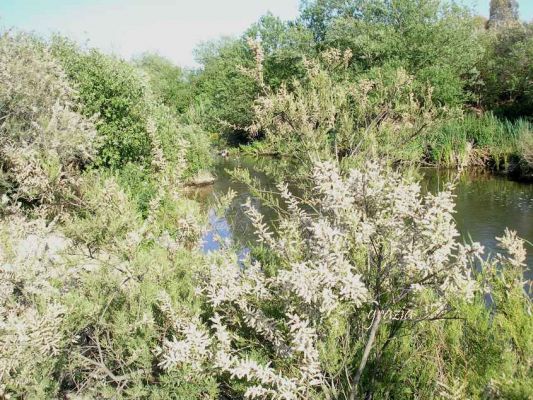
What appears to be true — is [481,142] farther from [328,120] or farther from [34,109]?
[328,120]

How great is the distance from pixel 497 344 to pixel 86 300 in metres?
2.53

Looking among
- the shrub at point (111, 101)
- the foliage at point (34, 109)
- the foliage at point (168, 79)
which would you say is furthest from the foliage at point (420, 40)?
the foliage at point (168, 79)

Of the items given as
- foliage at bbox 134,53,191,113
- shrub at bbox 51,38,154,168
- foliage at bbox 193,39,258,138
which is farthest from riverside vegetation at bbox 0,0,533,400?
foliage at bbox 134,53,191,113

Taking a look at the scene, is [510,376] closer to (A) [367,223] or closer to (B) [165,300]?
(A) [367,223]

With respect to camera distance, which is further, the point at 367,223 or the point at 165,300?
the point at 165,300

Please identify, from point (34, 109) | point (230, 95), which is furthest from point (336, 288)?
point (230, 95)

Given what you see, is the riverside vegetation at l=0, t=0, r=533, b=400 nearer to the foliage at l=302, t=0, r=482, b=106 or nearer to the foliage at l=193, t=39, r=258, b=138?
the foliage at l=302, t=0, r=482, b=106

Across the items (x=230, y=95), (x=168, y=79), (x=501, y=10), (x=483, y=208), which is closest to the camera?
(x=483, y=208)

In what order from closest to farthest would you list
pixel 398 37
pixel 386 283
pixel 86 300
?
pixel 386 283
pixel 86 300
pixel 398 37

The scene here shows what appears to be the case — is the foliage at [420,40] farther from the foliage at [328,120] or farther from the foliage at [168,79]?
the foliage at [168,79]

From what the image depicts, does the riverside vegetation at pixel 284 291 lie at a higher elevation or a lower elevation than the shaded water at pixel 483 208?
Answer: higher

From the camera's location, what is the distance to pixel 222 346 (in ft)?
8.80

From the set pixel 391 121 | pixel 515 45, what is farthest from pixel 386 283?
pixel 515 45

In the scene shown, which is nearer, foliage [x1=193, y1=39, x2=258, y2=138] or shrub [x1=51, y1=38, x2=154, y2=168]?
shrub [x1=51, y1=38, x2=154, y2=168]
